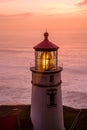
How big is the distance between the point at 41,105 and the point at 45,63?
7.51 ft

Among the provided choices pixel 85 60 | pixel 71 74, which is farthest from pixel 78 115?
pixel 85 60

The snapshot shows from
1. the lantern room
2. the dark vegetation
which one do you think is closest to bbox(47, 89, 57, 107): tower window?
the lantern room

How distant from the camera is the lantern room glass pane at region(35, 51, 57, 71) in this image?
15023 mm

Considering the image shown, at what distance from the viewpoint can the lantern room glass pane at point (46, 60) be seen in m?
Result: 15.0

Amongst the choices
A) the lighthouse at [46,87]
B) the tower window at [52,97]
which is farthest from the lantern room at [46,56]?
the tower window at [52,97]

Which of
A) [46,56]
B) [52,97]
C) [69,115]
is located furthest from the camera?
[69,115]

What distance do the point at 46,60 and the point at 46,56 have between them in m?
0.21

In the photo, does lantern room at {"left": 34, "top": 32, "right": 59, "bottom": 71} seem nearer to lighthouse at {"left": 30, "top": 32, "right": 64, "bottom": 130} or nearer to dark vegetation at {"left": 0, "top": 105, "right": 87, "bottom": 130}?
lighthouse at {"left": 30, "top": 32, "right": 64, "bottom": 130}

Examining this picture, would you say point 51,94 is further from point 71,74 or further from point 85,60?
point 85,60

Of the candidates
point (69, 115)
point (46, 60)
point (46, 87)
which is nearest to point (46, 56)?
point (46, 60)

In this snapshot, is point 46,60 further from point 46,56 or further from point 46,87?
point 46,87

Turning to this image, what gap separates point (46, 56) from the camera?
1502 cm

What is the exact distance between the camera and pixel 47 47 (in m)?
14.9

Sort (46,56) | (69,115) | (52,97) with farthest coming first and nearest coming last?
1. (69,115)
2. (52,97)
3. (46,56)
